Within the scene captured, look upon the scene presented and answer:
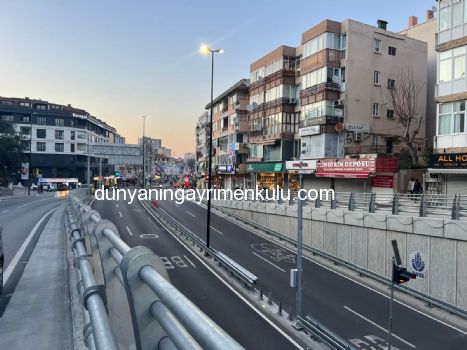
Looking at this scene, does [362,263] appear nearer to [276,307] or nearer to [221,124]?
[276,307]

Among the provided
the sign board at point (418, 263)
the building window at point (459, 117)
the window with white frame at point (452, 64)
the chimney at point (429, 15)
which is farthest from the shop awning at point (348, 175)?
the chimney at point (429, 15)

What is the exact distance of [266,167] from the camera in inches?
1912

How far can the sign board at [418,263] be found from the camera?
19.4 metres

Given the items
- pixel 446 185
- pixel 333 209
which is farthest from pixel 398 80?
pixel 333 209

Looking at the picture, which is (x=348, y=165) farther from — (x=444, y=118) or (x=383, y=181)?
(x=444, y=118)

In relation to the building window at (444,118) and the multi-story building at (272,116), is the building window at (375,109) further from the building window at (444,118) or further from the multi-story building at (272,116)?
the building window at (444,118)

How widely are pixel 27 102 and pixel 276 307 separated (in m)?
102

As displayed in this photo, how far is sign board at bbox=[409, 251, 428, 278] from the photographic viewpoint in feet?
63.7

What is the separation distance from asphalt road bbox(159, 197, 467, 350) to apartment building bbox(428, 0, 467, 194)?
1095 cm

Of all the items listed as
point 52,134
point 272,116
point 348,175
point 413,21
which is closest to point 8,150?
point 52,134

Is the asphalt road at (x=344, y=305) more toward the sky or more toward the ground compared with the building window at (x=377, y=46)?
more toward the ground

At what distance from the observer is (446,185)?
26.9 m

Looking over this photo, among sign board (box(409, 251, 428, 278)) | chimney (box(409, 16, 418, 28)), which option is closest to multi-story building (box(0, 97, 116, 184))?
chimney (box(409, 16, 418, 28))

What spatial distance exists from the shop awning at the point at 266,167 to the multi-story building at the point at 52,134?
2116 inches
